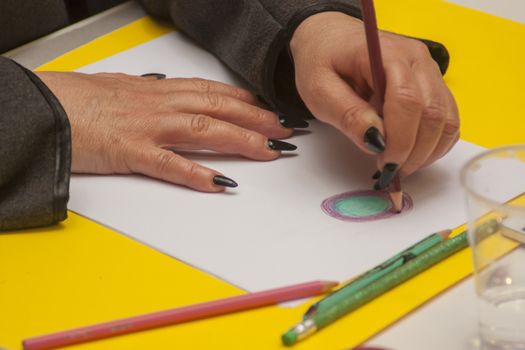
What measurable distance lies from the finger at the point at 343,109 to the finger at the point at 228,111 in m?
0.05

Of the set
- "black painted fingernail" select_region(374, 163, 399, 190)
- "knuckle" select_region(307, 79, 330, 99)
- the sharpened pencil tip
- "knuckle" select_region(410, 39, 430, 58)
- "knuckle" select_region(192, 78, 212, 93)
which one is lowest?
"knuckle" select_region(192, 78, 212, 93)

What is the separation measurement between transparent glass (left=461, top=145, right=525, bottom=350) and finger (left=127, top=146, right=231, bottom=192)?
28cm

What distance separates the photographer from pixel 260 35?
1074 mm

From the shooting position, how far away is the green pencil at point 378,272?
73cm

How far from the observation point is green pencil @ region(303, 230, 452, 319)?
2.39ft

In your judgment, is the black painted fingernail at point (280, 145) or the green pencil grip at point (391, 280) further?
the black painted fingernail at point (280, 145)

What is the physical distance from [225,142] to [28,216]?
0.20 m

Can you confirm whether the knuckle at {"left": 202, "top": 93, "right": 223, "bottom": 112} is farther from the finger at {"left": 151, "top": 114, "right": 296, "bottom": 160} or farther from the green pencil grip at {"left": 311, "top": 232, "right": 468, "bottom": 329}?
the green pencil grip at {"left": 311, "top": 232, "right": 468, "bottom": 329}

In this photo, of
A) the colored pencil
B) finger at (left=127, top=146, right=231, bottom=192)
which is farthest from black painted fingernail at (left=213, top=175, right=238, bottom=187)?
the colored pencil

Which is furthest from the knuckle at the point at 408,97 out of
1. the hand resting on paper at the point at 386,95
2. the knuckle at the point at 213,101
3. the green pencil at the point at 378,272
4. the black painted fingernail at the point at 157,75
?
the black painted fingernail at the point at 157,75

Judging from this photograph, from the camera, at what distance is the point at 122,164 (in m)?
0.94

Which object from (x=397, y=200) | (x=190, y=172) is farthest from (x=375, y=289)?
(x=190, y=172)

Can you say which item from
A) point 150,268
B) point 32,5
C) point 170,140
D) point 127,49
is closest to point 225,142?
point 170,140

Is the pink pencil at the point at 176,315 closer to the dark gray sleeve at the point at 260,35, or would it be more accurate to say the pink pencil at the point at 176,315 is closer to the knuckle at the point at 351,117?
the knuckle at the point at 351,117
